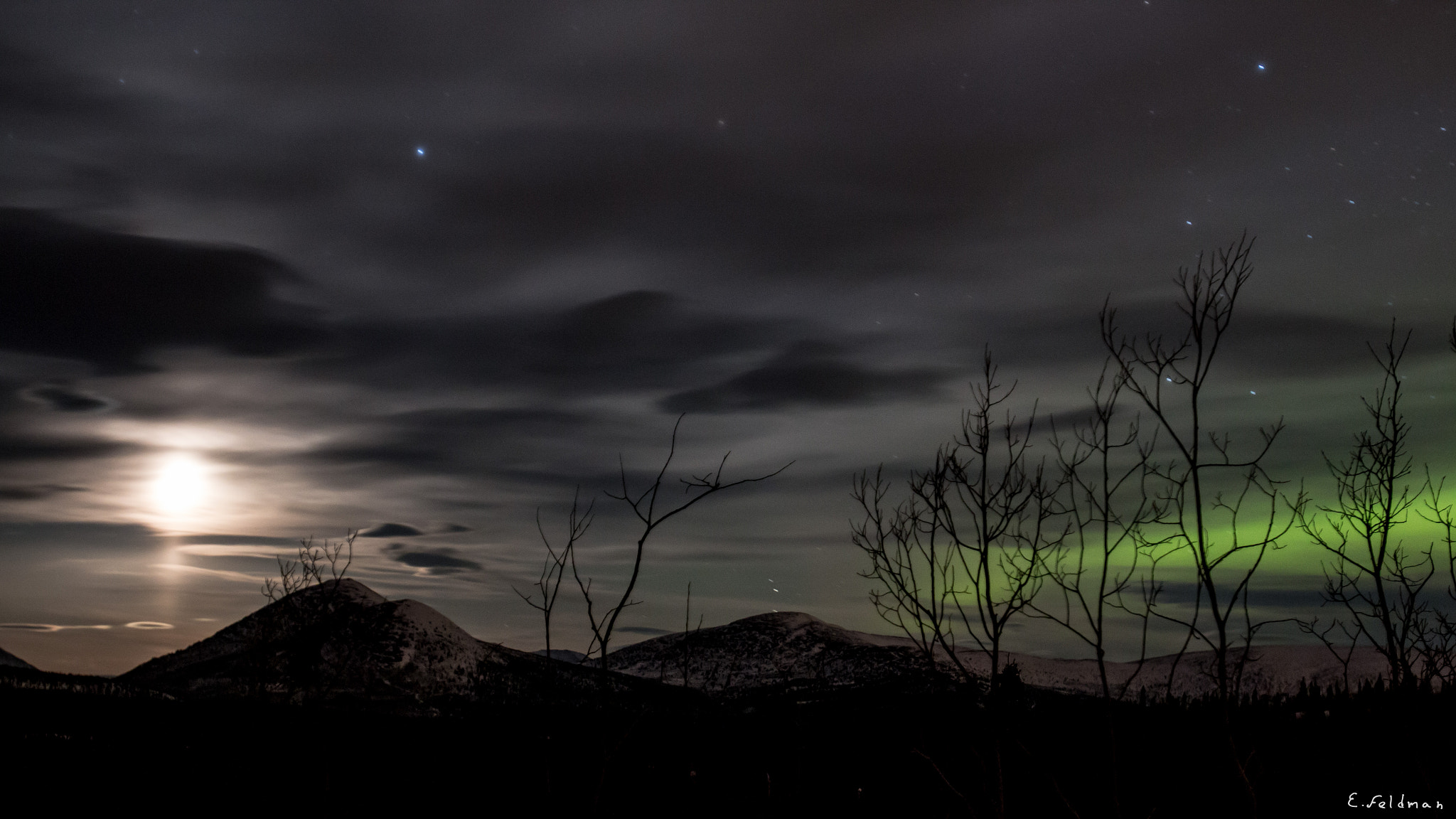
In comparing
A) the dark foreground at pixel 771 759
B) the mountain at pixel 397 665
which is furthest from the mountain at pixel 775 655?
the dark foreground at pixel 771 759

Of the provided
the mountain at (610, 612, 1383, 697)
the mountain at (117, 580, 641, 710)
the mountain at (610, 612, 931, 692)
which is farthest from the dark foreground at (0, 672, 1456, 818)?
the mountain at (610, 612, 931, 692)

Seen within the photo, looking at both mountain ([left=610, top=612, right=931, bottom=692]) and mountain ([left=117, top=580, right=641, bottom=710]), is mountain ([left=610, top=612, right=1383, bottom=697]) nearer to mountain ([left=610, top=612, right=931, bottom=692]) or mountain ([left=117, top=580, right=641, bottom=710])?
mountain ([left=610, top=612, right=931, bottom=692])

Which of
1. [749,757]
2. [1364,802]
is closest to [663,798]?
[749,757]

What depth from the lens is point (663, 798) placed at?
103 ft

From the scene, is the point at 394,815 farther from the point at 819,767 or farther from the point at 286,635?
the point at 819,767

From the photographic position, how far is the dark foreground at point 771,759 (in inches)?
461

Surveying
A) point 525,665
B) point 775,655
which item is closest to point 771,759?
point 525,665

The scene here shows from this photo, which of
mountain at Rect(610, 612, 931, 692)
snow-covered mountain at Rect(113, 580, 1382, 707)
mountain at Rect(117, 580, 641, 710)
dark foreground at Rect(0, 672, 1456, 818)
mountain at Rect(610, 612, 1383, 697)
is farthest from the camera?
mountain at Rect(610, 612, 931, 692)

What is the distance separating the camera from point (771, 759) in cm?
4175

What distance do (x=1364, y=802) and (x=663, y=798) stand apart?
73.1 feet

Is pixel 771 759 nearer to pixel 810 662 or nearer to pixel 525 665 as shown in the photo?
pixel 810 662

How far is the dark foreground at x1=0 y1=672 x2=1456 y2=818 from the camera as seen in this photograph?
38.4ft

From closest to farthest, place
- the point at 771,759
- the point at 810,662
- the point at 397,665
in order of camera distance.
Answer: the point at 771,759 < the point at 397,665 < the point at 810,662

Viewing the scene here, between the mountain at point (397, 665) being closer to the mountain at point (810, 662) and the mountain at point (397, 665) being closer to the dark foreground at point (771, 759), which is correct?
the mountain at point (810, 662)
